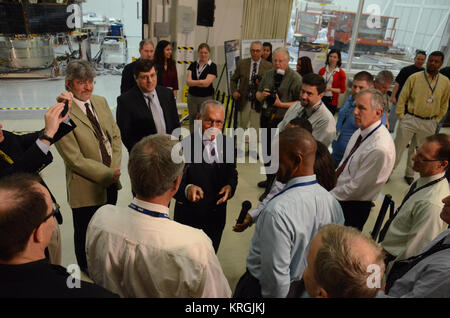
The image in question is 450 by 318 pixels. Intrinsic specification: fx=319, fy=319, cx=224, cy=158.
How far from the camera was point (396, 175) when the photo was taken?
5.22 metres

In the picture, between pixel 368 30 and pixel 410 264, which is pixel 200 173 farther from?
pixel 368 30

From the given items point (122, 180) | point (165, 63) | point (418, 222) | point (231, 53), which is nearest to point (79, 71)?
point (122, 180)

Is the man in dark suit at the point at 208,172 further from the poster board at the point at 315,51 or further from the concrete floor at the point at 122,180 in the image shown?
the poster board at the point at 315,51

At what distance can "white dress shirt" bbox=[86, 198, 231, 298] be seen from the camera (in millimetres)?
1271

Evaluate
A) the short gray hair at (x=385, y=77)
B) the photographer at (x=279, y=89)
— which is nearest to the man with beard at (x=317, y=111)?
the photographer at (x=279, y=89)

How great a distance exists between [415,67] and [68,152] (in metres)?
5.86

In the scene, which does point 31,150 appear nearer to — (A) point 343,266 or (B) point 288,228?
(B) point 288,228

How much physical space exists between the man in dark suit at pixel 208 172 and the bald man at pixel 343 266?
1.31m

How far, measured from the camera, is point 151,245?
128 cm

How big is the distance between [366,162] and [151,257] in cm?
188

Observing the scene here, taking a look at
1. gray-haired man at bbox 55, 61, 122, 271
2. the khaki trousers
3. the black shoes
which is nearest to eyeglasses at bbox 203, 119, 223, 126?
gray-haired man at bbox 55, 61, 122, 271

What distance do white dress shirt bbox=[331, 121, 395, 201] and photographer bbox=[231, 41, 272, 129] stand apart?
265 cm

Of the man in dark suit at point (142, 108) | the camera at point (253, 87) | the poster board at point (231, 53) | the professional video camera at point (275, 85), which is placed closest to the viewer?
the man in dark suit at point (142, 108)

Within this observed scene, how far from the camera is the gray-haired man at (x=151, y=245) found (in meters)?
1.27
